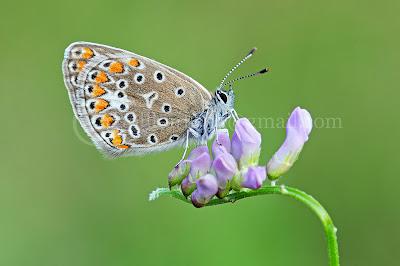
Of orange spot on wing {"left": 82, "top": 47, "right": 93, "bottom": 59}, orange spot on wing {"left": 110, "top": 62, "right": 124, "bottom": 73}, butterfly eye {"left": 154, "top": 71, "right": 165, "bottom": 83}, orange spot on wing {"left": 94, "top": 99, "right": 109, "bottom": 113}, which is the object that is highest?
orange spot on wing {"left": 82, "top": 47, "right": 93, "bottom": 59}

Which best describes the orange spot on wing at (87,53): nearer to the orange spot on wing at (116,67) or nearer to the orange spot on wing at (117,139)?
the orange spot on wing at (116,67)

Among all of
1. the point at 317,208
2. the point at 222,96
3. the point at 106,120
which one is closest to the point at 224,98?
the point at 222,96

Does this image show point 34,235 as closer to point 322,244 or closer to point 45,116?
point 45,116

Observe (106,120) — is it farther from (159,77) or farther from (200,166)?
(200,166)

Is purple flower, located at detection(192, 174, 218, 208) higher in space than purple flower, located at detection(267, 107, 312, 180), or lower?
lower

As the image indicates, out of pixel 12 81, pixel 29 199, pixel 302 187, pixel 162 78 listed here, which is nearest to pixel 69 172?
pixel 29 199

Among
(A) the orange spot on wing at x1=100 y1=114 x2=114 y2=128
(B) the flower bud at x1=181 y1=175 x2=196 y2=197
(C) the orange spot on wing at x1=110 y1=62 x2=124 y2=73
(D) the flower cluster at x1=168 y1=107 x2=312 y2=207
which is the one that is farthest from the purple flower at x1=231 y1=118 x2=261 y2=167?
(C) the orange spot on wing at x1=110 y1=62 x2=124 y2=73

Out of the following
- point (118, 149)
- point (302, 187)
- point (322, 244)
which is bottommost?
point (322, 244)

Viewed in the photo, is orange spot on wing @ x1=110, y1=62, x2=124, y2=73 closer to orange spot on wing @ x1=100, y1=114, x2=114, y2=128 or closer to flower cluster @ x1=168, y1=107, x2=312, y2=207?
orange spot on wing @ x1=100, y1=114, x2=114, y2=128
